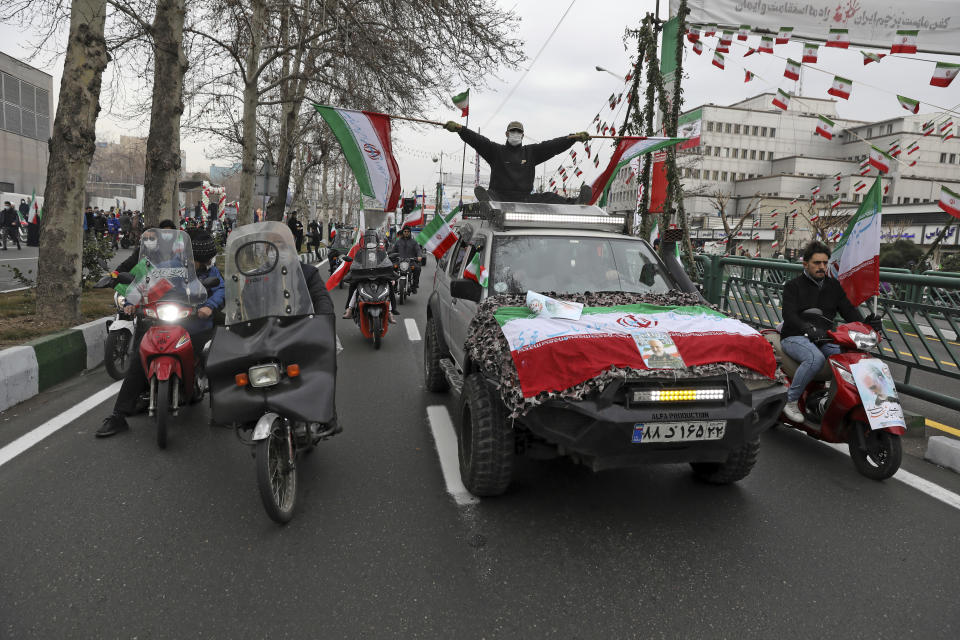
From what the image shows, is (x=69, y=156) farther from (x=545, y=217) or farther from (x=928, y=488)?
(x=928, y=488)

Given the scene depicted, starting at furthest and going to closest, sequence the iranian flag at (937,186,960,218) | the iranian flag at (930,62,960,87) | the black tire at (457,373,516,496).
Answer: the iranian flag at (930,62,960,87)
the iranian flag at (937,186,960,218)
the black tire at (457,373,516,496)

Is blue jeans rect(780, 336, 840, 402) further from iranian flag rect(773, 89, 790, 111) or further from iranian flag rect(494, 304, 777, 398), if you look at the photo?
iranian flag rect(773, 89, 790, 111)

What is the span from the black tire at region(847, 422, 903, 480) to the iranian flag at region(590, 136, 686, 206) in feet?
14.7

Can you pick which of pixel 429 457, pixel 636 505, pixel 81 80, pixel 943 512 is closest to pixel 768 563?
pixel 636 505

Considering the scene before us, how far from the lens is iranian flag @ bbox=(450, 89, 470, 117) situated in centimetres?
1009

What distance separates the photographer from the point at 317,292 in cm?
429

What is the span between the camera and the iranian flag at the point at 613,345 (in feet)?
10.7

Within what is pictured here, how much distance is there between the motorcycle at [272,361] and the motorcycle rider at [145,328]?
1422mm

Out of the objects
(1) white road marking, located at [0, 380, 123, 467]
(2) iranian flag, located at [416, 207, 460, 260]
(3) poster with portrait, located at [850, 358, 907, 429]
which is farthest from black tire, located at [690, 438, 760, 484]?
(1) white road marking, located at [0, 380, 123, 467]

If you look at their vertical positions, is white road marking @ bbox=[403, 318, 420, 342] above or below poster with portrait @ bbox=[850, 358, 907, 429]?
below

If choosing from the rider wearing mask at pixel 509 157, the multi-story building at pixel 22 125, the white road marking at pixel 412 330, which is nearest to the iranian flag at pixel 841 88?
the rider wearing mask at pixel 509 157

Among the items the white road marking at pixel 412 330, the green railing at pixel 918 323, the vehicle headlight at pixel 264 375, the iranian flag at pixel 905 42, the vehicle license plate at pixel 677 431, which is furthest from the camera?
the white road marking at pixel 412 330

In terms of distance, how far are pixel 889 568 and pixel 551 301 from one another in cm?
224

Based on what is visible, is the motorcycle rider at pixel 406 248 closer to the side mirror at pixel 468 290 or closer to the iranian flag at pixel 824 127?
the iranian flag at pixel 824 127
